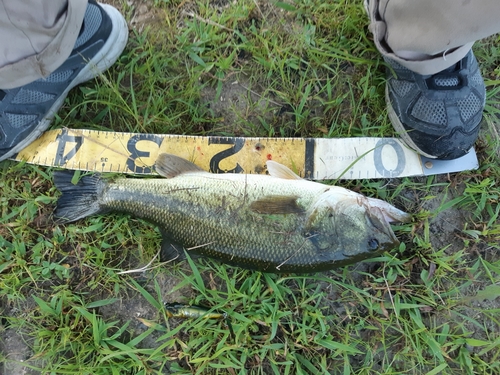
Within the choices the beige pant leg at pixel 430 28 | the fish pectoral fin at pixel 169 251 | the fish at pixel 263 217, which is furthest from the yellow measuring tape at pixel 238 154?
the beige pant leg at pixel 430 28

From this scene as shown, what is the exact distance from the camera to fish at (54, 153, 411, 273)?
2.54 meters

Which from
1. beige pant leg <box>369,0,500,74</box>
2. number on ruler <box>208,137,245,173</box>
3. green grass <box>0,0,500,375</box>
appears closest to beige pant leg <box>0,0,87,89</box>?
green grass <box>0,0,500,375</box>

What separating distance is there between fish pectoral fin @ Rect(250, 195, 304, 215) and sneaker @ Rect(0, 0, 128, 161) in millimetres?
1701

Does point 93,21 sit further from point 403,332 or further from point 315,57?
point 403,332

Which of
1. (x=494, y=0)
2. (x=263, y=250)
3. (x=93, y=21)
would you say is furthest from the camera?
(x=93, y=21)

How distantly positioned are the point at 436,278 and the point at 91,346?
8.99ft

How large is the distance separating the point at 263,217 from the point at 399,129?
131 centimetres

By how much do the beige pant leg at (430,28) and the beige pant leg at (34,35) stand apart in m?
2.02

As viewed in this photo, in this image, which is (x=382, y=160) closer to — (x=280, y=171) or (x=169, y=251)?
(x=280, y=171)

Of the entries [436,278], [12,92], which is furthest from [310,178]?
[12,92]

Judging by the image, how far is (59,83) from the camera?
9.66 feet

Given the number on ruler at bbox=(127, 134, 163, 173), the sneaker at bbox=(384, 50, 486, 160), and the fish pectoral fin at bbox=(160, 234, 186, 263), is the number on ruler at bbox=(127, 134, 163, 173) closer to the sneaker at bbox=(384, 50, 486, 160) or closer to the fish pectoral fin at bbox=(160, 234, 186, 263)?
the fish pectoral fin at bbox=(160, 234, 186, 263)

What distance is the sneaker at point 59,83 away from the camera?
2.88 meters

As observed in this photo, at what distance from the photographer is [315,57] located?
121 inches
